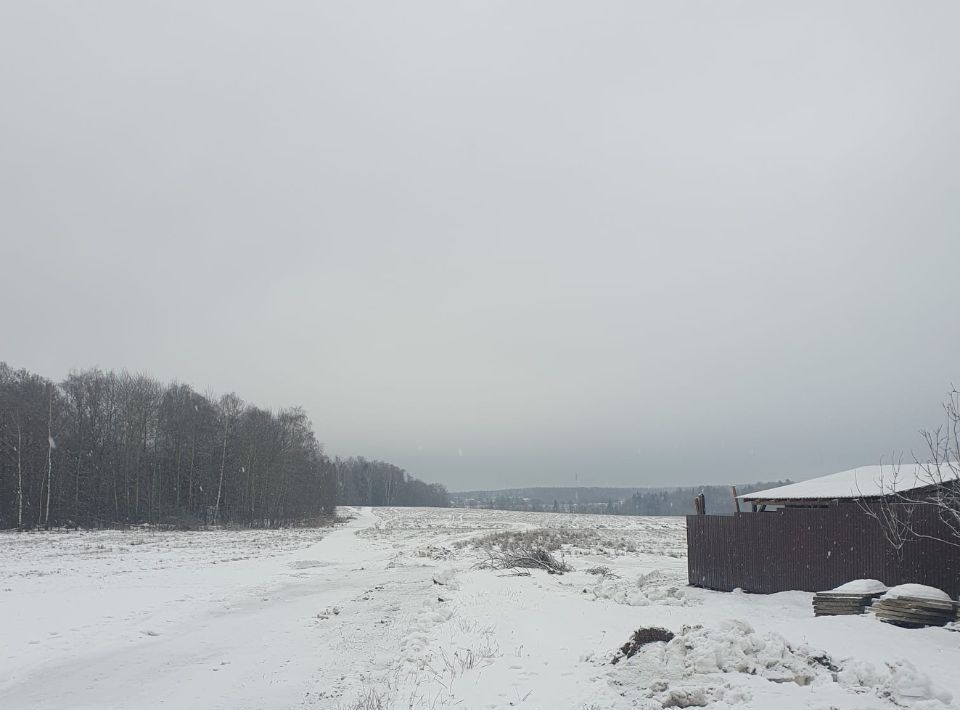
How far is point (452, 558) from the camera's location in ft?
92.7

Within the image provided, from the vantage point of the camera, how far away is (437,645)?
11.2 metres

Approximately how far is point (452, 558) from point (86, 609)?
16007 mm

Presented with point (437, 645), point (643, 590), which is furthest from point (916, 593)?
point (437, 645)

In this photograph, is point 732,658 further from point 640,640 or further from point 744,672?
point 640,640

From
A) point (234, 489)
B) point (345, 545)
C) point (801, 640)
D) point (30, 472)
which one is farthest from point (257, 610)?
point (234, 489)

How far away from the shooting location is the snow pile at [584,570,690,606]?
49.6ft

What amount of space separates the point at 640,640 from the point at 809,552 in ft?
28.2

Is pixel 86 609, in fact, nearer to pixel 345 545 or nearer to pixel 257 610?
pixel 257 610

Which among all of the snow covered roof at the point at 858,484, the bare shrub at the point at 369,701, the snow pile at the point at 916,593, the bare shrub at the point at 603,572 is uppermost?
the snow covered roof at the point at 858,484

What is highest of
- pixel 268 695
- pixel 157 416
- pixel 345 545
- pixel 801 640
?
pixel 157 416

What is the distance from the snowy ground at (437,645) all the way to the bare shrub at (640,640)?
0.16 meters

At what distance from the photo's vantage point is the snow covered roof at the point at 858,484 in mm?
15117

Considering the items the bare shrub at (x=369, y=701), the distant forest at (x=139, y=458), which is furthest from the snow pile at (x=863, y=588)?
the distant forest at (x=139, y=458)

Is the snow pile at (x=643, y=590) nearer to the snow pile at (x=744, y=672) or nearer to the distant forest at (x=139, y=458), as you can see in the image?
the snow pile at (x=744, y=672)
